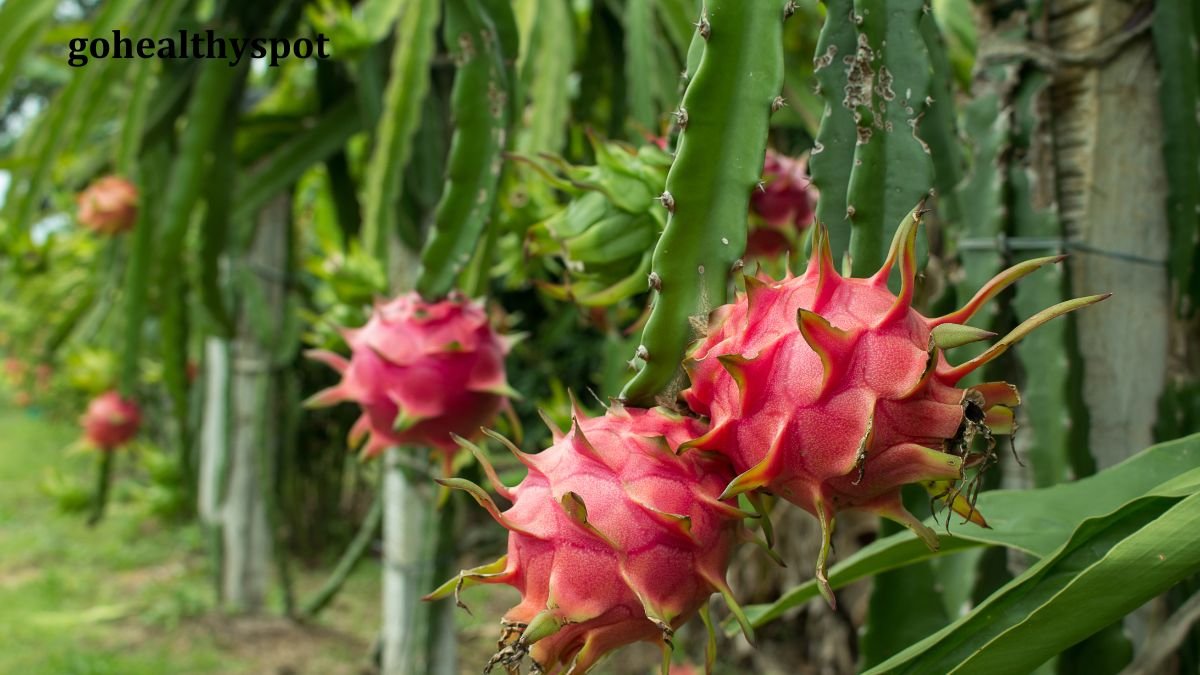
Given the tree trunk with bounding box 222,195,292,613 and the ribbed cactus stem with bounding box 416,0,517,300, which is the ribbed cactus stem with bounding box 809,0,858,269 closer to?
the ribbed cactus stem with bounding box 416,0,517,300

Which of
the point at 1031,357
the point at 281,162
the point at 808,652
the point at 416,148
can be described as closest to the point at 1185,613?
the point at 1031,357

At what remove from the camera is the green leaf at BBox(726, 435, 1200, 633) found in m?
0.64

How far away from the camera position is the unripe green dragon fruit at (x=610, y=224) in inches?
A: 32.3

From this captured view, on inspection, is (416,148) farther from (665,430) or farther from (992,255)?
(665,430)

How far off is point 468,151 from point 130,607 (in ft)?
8.95

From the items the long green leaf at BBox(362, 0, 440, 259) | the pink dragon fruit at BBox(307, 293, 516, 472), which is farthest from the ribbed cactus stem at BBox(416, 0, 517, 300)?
the long green leaf at BBox(362, 0, 440, 259)

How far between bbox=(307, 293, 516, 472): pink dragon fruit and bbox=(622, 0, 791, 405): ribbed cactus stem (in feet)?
1.22

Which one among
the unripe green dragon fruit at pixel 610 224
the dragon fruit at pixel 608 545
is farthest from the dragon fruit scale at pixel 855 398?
the unripe green dragon fruit at pixel 610 224

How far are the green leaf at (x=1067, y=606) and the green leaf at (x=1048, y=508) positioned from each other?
10cm

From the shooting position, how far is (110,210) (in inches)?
93.2

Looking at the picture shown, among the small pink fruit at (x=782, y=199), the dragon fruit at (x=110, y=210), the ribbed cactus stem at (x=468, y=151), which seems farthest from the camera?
the dragon fruit at (x=110, y=210)

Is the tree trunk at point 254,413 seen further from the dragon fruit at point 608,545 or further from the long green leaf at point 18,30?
the dragon fruit at point 608,545

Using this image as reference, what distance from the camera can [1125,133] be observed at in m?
0.98

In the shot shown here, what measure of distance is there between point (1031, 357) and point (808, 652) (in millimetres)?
1939
